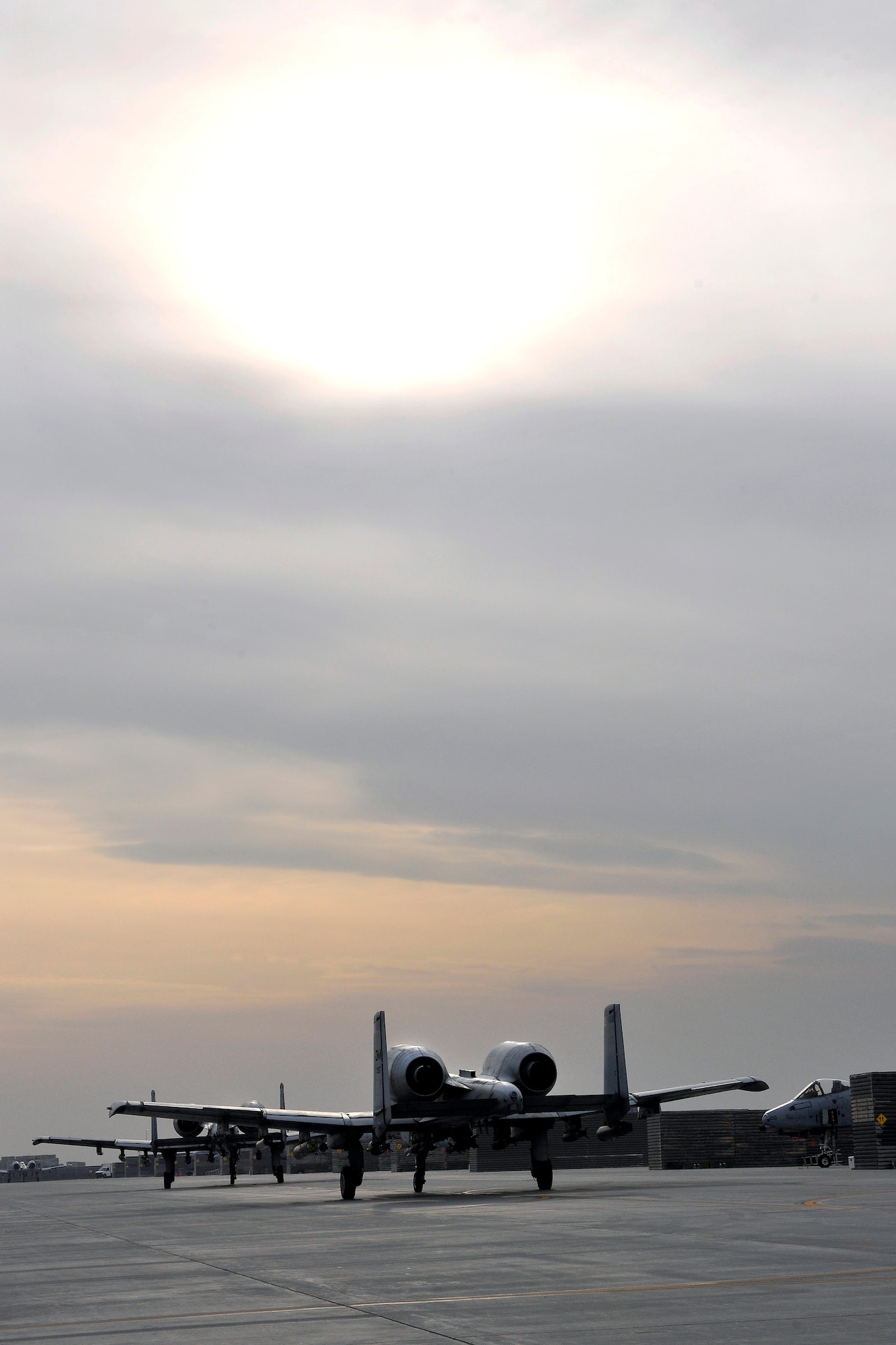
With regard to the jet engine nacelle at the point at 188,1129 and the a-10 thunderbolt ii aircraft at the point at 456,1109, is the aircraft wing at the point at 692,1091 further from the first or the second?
the jet engine nacelle at the point at 188,1129

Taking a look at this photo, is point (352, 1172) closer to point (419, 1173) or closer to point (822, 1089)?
point (419, 1173)

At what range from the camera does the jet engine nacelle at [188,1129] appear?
67.1 metres

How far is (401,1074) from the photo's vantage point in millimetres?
40875

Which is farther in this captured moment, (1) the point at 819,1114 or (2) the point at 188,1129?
(2) the point at 188,1129

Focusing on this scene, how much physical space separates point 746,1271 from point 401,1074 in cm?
2549

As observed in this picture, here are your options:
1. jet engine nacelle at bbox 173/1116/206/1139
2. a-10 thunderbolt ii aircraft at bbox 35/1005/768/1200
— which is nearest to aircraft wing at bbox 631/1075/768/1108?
a-10 thunderbolt ii aircraft at bbox 35/1005/768/1200

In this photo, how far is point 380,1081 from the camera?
39719 millimetres

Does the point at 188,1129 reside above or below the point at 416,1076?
below

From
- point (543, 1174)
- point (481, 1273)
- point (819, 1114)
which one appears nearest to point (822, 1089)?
point (819, 1114)

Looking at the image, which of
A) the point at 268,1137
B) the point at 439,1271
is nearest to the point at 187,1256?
the point at 439,1271

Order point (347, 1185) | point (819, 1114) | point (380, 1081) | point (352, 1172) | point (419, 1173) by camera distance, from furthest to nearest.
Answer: point (819, 1114), point (419, 1173), point (352, 1172), point (347, 1185), point (380, 1081)

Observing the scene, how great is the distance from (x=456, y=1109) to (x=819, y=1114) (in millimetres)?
25298

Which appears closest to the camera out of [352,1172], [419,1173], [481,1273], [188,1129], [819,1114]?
[481,1273]

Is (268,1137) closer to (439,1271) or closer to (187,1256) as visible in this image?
(187,1256)
